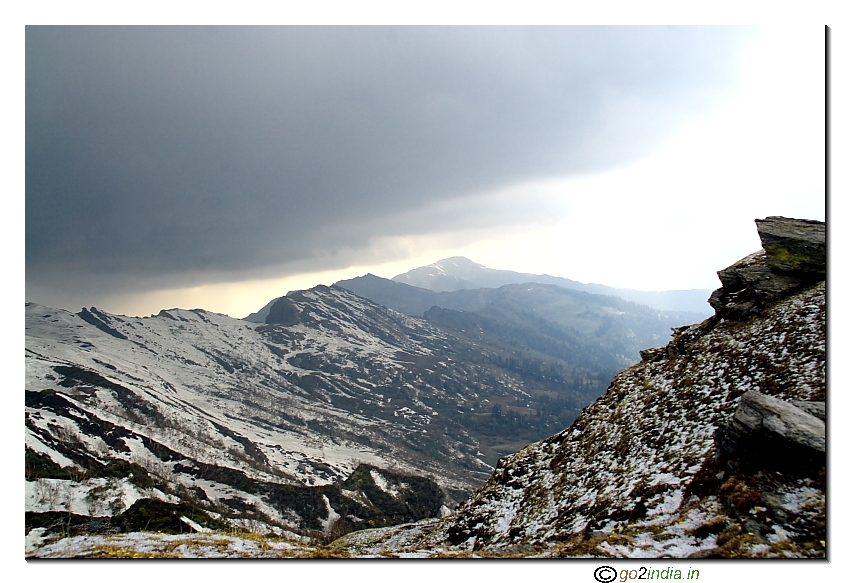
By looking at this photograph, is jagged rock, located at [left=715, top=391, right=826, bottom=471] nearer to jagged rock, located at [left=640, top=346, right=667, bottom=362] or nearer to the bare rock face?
the bare rock face

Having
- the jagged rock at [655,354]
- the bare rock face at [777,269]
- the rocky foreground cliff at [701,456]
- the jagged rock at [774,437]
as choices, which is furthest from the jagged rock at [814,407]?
the jagged rock at [655,354]

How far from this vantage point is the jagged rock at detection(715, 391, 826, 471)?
14453 mm

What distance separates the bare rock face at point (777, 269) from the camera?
2706cm

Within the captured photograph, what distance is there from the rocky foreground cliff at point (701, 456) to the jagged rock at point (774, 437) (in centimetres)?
4

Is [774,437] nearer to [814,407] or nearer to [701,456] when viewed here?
[814,407]

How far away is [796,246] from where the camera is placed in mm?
28000

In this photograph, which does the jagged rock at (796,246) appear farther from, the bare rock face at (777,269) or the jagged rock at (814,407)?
the jagged rock at (814,407)

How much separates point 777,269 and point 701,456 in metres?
17.1

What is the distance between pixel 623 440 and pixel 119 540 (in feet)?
81.1

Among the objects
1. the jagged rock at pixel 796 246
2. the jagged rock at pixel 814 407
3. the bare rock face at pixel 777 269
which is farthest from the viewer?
the jagged rock at pixel 796 246

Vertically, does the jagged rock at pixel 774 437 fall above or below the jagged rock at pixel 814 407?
below
